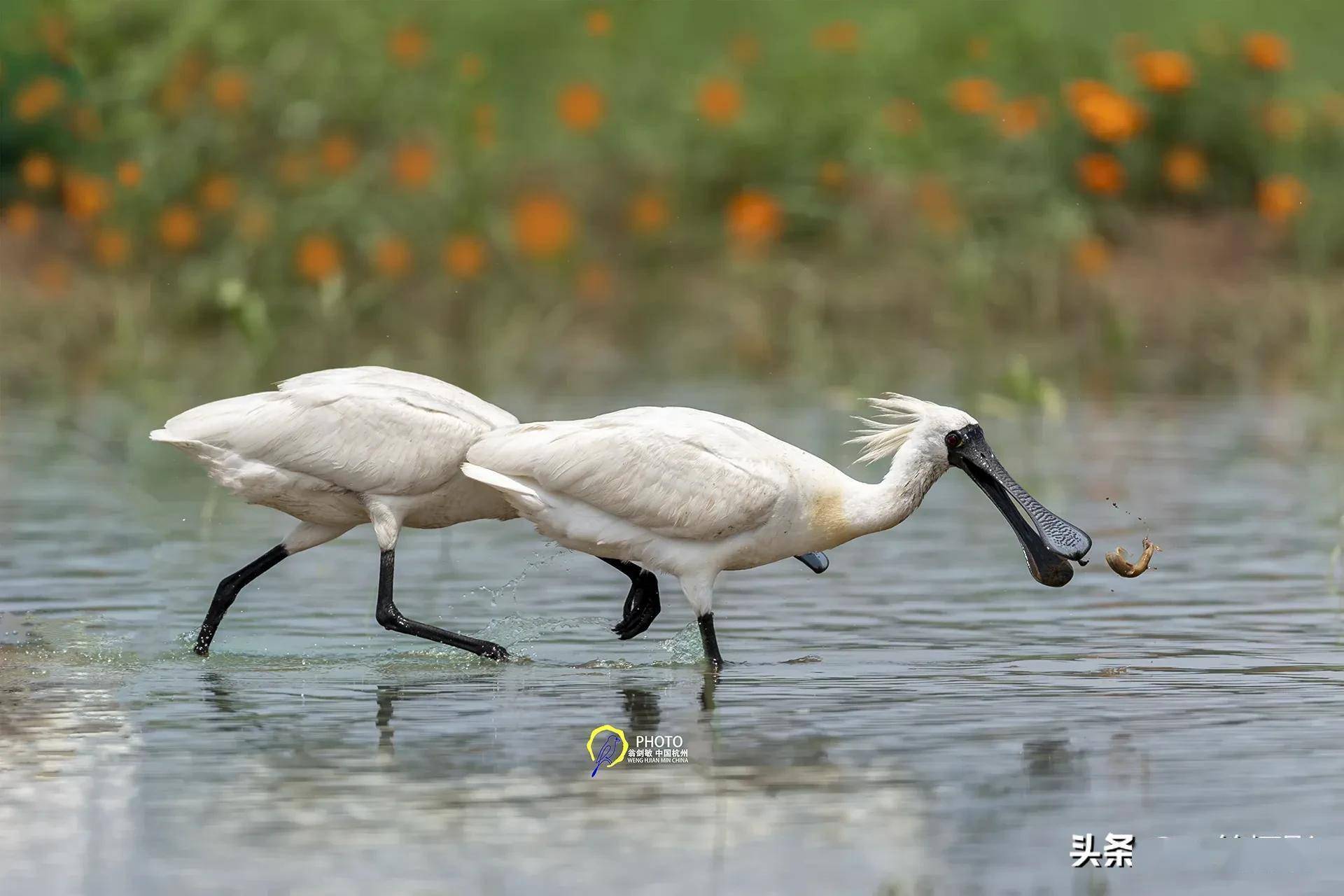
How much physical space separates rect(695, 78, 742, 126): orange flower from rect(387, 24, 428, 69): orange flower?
2317mm

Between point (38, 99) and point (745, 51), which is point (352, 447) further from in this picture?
point (745, 51)

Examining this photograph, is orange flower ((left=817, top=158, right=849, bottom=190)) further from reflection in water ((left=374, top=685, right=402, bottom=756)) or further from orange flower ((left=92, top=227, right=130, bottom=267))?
reflection in water ((left=374, top=685, right=402, bottom=756))

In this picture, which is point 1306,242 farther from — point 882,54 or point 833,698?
point 833,698

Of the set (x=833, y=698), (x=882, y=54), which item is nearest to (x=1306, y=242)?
(x=882, y=54)

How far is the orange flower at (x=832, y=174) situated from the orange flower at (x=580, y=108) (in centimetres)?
190

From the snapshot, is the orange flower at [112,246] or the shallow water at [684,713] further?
the orange flower at [112,246]

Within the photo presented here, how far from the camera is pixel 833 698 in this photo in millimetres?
Result: 9164

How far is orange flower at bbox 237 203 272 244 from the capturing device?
67.7ft

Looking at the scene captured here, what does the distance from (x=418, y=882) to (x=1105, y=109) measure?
1578 centimetres

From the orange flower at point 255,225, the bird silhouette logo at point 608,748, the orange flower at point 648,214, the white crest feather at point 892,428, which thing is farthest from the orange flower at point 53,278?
the bird silhouette logo at point 608,748

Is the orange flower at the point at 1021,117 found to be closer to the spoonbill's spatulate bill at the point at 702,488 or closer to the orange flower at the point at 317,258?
the orange flower at the point at 317,258

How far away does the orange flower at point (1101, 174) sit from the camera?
71.1 ft

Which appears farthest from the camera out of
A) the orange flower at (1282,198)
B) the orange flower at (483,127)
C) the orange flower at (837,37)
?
the orange flower at (837,37)

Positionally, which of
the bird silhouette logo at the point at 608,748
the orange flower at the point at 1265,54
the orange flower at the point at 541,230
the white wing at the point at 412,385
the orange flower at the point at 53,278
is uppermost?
the orange flower at the point at 1265,54
